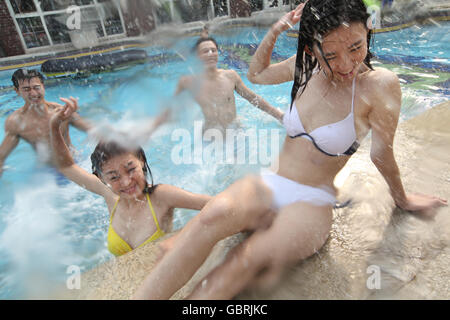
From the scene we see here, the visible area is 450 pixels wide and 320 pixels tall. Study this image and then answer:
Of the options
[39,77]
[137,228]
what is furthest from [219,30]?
[137,228]

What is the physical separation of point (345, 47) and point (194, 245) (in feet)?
3.93

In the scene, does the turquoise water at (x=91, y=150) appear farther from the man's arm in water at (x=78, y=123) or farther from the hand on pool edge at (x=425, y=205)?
the hand on pool edge at (x=425, y=205)

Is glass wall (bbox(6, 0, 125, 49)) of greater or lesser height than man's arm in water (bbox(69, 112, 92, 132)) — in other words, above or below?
above

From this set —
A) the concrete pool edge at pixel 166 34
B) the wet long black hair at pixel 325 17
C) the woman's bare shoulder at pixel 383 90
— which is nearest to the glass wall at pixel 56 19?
the concrete pool edge at pixel 166 34

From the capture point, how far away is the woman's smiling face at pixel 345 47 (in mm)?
1436

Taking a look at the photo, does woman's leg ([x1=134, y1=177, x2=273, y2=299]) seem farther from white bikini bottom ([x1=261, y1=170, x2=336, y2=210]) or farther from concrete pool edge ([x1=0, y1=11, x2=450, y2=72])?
concrete pool edge ([x1=0, y1=11, x2=450, y2=72])

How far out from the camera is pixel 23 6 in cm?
1120

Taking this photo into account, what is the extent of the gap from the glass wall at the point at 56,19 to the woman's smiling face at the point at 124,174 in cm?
1159

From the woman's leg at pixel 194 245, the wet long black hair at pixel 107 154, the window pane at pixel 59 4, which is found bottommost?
the woman's leg at pixel 194 245

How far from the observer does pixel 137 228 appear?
7.28ft

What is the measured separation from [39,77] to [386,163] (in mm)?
4097

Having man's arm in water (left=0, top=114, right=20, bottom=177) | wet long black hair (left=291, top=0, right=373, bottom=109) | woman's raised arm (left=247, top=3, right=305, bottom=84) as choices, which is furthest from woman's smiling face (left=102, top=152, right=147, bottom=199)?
man's arm in water (left=0, top=114, right=20, bottom=177)

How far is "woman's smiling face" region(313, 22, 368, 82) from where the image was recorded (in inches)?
56.5

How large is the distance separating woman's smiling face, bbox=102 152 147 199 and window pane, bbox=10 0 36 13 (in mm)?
12612
